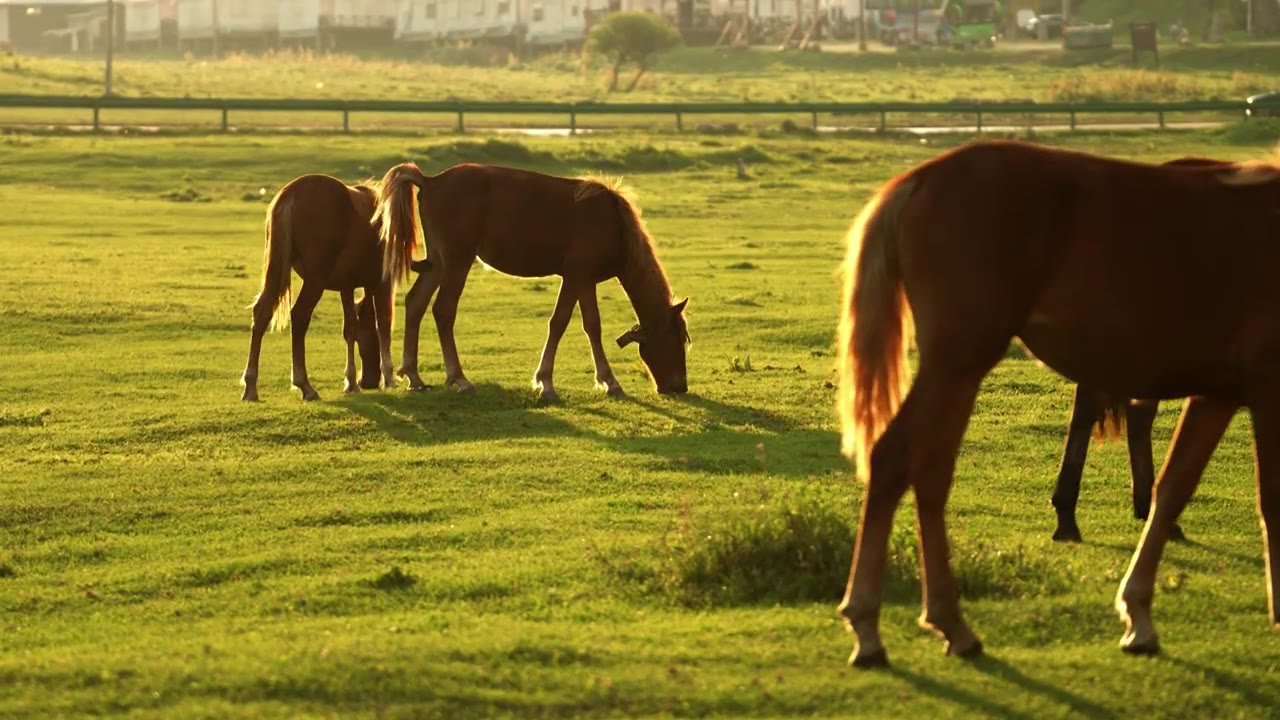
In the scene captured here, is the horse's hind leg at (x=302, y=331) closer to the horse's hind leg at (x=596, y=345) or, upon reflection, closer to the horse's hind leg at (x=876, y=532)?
the horse's hind leg at (x=596, y=345)

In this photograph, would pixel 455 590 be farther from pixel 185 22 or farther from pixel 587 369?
pixel 185 22

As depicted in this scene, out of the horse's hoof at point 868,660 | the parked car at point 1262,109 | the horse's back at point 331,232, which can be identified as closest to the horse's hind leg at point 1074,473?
the horse's hoof at point 868,660

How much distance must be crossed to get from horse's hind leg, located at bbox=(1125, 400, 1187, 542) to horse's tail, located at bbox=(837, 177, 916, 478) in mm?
3076

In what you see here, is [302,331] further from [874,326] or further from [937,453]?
[937,453]

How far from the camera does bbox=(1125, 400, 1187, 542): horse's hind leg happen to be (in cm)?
955

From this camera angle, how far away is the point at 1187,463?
7.02 m

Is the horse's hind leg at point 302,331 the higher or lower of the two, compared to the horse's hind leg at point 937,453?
lower

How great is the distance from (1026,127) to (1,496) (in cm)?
4447

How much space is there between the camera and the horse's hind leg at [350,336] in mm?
15086

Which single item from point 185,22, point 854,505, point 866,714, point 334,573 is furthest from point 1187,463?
point 185,22

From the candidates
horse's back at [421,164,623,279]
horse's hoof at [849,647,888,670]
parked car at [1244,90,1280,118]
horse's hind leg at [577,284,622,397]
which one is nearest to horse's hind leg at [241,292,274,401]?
horse's back at [421,164,623,279]

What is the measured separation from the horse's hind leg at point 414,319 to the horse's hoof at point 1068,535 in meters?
6.79

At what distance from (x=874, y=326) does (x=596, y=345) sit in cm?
869

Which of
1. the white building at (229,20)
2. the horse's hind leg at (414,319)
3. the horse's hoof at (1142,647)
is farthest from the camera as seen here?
the white building at (229,20)
